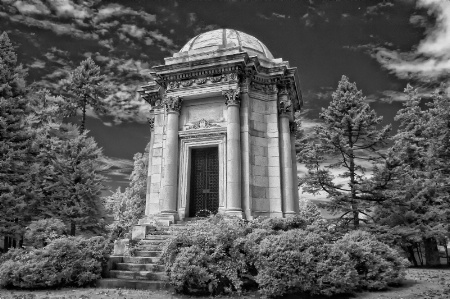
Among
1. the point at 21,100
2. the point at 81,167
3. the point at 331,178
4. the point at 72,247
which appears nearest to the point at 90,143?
the point at 81,167

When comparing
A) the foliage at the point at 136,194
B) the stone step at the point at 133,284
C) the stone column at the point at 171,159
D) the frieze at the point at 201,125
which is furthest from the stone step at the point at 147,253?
the foliage at the point at 136,194

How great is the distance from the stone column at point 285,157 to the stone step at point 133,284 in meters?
7.17

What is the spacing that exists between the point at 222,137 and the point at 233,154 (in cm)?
129

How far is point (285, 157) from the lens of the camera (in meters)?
15.7

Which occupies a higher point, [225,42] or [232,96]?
[225,42]

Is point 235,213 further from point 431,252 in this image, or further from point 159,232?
point 431,252

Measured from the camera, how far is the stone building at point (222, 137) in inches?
583

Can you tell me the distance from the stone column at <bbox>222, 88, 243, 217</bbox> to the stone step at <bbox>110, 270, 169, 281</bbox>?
430 cm

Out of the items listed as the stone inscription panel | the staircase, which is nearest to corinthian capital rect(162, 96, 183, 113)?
the stone inscription panel

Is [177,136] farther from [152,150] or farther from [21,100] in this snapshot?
[21,100]

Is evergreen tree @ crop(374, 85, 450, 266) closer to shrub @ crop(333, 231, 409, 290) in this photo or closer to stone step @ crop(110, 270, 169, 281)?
shrub @ crop(333, 231, 409, 290)

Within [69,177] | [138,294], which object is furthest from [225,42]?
[69,177]

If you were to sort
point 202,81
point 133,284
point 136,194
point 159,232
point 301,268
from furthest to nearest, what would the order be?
point 136,194
point 202,81
point 159,232
point 133,284
point 301,268

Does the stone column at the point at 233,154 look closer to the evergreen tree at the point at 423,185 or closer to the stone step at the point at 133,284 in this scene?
the stone step at the point at 133,284
